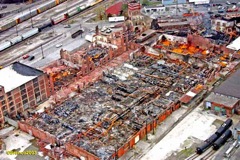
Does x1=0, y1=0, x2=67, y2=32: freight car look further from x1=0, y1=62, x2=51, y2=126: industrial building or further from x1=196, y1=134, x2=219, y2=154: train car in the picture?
x1=196, y1=134, x2=219, y2=154: train car

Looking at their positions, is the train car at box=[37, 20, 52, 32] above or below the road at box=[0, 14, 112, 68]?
above

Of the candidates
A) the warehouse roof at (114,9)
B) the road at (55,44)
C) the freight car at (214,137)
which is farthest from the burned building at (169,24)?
the freight car at (214,137)

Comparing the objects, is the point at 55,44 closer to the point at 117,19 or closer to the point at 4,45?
the point at 4,45

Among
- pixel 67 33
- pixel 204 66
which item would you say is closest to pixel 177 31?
pixel 204 66

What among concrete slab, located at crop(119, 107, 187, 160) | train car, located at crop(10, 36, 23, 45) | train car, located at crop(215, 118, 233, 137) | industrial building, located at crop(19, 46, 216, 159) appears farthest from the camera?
train car, located at crop(10, 36, 23, 45)

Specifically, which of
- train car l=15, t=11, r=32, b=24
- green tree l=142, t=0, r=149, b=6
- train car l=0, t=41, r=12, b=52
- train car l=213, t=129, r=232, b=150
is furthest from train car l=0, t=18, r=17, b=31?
train car l=213, t=129, r=232, b=150

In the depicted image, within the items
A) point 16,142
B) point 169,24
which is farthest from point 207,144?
point 169,24
